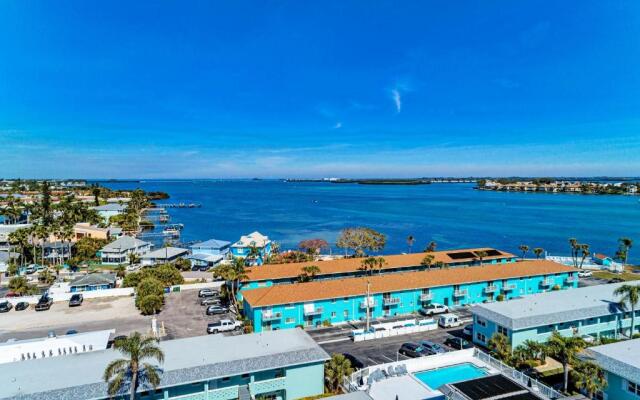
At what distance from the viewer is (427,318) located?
142 feet

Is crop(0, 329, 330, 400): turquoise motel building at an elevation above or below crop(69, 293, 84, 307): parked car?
above

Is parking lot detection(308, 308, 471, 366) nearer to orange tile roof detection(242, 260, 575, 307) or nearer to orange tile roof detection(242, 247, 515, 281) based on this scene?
orange tile roof detection(242, 260, 575, 307)

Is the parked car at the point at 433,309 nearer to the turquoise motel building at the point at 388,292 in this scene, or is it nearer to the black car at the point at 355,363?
the turquoise motel building at the point at 388,292

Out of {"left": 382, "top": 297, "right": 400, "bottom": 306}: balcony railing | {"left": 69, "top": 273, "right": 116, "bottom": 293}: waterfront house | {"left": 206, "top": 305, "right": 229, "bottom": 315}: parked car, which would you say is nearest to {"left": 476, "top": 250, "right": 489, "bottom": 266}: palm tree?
{"left": 382, "top": 297, "right": 400, "bottom": 306}: balcony railing

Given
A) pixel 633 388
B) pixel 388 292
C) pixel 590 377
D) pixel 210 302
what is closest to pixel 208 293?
pixel 210 302

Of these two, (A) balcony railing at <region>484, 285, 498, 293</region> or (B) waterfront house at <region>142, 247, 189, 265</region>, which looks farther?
(B) waterfront house at <region>142, 247, 189, 265</region>

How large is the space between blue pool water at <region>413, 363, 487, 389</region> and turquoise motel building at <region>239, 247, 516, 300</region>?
79.6 ft

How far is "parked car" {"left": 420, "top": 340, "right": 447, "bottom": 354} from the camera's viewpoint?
3294cm

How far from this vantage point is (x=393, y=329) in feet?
125

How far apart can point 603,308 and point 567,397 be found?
1519cm

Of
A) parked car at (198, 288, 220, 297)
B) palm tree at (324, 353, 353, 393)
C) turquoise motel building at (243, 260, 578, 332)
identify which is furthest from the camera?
parked car at (198, 288, 220, 297)

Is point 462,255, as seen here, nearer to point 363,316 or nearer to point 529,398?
point 363,316

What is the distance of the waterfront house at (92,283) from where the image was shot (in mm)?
54219

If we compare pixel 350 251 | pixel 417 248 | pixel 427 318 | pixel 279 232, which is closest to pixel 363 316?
pixel 427 318
